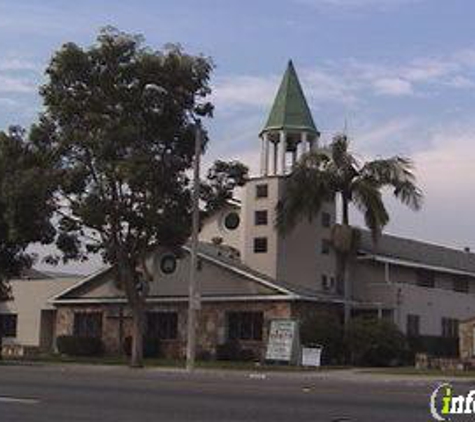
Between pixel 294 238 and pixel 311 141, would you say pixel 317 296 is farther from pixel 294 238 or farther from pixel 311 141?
pixel 311 141

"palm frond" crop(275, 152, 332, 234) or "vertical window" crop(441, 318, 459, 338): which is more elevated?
"palm frond" crop(275, 152, 332, 234)

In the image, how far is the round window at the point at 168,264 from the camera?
51.8m

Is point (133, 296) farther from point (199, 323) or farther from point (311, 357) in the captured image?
point (311, 357)

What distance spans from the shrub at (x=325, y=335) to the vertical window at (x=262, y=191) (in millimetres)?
7422

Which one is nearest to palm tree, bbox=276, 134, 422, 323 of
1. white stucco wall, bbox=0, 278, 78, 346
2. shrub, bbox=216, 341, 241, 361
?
shrub, bbox=216, 341, 241, 361

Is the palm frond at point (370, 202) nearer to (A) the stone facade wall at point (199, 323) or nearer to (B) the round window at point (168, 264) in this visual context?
(A) the stone facade wall at point (199, 323)

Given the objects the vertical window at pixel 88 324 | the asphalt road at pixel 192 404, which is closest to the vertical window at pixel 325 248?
the vertical window at pixel 88 324

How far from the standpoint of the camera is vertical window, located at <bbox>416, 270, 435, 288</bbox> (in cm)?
5459

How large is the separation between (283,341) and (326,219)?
9188mm

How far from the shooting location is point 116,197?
41375 mm

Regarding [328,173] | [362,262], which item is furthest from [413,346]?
[328,173]

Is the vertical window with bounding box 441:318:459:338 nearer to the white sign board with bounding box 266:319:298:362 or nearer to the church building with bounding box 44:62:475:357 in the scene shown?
the church building with bounding box 44:62:475:357

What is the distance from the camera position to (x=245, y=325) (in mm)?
48531

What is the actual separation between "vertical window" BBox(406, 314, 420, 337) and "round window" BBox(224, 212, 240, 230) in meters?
10.0
